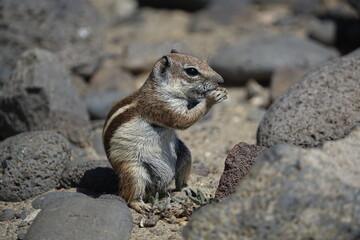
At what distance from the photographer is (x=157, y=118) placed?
6277 mm

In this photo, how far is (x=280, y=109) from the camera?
7289 millimetres

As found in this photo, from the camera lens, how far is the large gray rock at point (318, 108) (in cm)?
684

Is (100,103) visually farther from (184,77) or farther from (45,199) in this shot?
(184,77)

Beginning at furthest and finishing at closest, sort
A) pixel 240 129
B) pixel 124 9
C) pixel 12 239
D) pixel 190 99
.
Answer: pixel 124 9 → pixel 240 129 → pixel 190 99 → pixel 12 239

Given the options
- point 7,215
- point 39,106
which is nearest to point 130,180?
point 7,215

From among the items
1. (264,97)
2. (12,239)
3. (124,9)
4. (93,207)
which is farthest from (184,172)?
(124,9)

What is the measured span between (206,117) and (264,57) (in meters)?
2.04

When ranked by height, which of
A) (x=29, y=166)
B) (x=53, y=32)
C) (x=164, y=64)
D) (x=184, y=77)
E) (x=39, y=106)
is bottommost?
(x=39, y=106)

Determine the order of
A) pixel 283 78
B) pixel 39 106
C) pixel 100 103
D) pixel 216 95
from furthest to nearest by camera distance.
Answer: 1. pixel 283 78
2. pixel 100 103
3. pixel 39 106
4. pixel 216 95

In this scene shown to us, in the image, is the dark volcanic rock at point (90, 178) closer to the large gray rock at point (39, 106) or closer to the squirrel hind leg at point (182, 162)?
the squirrel hind leg at point (182, 162)

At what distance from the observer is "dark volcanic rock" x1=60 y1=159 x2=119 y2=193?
6.97 metres

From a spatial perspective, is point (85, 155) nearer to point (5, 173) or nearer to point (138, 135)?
point (5, 173)

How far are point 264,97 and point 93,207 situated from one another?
5.92 meters

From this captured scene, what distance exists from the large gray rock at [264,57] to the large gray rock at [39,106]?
3646 mm
